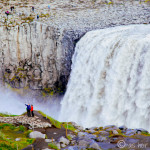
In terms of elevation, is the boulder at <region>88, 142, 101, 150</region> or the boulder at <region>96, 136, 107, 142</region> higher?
the boulder at <region>88, 142, 101, 150</region>

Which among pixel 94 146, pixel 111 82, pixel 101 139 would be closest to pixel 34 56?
pixel 111 82

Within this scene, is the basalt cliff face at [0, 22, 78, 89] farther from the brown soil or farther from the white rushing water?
the brown soil

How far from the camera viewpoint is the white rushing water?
19906mm

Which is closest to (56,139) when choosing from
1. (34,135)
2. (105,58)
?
(34,135)

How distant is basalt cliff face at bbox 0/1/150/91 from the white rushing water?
399 centimetres

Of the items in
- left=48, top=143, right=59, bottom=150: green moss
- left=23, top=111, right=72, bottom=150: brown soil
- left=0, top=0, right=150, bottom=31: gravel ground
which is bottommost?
left=23, top=111, right=72, bottom=150: brown soil

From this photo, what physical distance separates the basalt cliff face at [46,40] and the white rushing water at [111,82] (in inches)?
157

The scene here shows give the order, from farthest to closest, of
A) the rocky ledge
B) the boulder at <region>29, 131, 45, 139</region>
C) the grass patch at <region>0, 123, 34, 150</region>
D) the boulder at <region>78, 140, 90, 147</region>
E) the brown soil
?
1. the boulder at <region>29, 131, 45, 139</region>
2. the boulder at <region>78, 140, 90, 147</region>
3. the rocky ledge
4. the brown soil
5. the grass patch at <region>0, 123, 34, 150</region>

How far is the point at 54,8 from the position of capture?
38875 mm

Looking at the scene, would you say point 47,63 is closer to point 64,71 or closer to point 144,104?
point 64,71

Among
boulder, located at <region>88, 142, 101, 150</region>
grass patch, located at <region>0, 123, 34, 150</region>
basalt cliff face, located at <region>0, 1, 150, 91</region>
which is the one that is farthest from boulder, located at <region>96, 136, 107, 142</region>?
basalt cliff face, located at <region>0, 1, 150, 91</region>

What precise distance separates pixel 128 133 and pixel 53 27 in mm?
21900

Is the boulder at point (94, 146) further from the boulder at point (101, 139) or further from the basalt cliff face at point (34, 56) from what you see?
the basalt cliff face at point (34, 56)

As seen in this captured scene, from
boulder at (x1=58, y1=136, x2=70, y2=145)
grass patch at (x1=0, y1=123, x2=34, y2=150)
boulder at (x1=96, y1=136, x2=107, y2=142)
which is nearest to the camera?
grass patch at (x1=0, y1=123, x2=34, y2=150)
